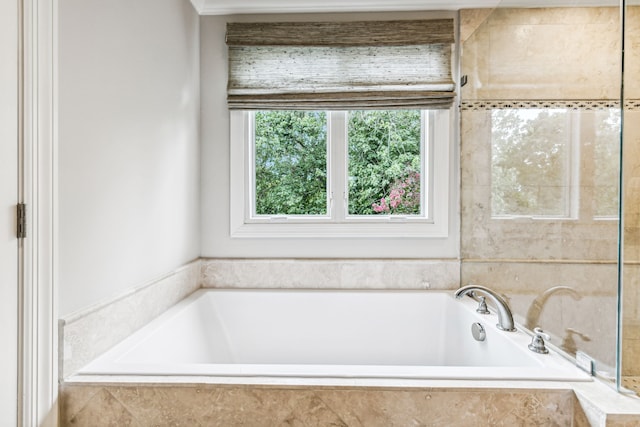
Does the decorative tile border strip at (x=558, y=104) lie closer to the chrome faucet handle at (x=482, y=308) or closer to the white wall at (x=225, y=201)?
the white wall at (x=225, y=201)

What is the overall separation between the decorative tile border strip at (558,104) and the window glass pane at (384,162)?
391mm

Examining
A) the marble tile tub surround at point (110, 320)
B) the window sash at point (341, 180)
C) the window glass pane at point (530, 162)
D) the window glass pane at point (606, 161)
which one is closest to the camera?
the marble tile tub surround at point (110, 320)

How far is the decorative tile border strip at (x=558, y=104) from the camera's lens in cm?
138

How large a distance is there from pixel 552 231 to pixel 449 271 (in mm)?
687

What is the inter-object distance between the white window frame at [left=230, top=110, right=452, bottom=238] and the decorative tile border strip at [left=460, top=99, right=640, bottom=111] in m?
0.23

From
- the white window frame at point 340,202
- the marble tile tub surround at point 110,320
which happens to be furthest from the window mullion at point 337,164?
the marble tile tub surround at point 110,320

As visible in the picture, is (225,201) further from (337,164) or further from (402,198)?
(402,198)

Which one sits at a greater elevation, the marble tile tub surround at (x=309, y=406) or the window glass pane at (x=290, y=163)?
the window glass pane at (x=290, y=163)

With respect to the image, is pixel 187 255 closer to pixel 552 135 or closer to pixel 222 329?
pixel 222 329

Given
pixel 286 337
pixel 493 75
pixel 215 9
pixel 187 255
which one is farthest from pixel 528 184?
pixel 215 9

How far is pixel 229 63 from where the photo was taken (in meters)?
2.22

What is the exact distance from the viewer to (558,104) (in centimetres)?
158

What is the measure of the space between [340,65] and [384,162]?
620 mm

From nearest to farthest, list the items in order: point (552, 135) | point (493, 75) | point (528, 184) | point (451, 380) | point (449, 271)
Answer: point (451, 380) < point (552, 135) < point (528, 184) < point (493, 75) < point (449, 271)
